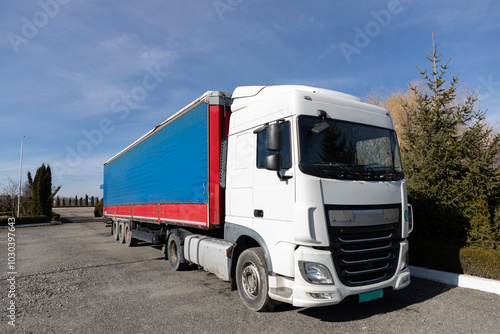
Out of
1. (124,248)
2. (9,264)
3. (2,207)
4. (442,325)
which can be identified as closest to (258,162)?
(442,325)

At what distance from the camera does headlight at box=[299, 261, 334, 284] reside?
402 centimetres

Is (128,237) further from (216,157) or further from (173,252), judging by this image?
(216,157)

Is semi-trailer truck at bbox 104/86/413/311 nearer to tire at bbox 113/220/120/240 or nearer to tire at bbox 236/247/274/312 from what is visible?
tire at bbox 236/247/274/312

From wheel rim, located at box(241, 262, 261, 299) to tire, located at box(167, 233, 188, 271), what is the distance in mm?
2793

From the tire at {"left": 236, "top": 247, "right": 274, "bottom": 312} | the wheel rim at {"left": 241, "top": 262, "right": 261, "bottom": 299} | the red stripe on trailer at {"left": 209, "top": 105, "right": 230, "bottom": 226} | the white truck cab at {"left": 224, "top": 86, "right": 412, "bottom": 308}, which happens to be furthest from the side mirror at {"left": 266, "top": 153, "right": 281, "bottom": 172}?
the red stripe on trailer at {"left": 209, "top": 105, "right": 230, "bottom": 226}

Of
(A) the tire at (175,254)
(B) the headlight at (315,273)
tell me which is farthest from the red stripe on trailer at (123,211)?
(B) the headlight at (315,273)

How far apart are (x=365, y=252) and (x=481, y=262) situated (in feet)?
11.4

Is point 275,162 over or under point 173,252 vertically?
over

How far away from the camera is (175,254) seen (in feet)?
25.8

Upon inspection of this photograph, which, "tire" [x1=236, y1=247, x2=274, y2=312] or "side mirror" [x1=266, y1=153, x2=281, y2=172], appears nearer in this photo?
"side mirror" [x1=266, y1=153, x2=281, y2=172]

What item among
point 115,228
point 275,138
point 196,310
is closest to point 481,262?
point 275,138

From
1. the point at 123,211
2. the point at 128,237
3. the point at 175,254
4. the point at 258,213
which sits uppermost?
the point at 258,213

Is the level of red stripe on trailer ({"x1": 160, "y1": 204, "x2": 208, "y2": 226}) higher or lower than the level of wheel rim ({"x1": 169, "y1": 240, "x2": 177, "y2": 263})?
higher

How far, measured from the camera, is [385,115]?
5324mm
